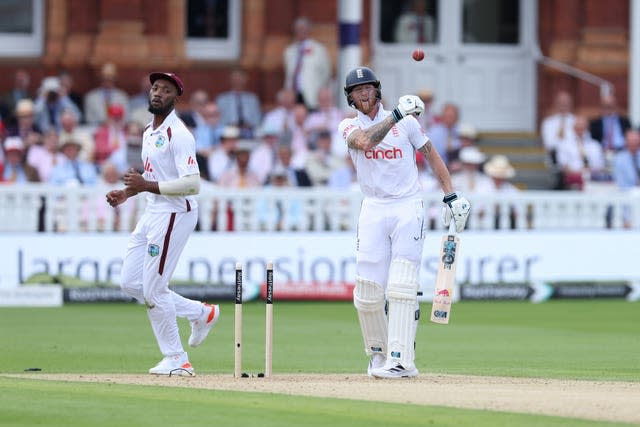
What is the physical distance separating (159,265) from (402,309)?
67.4 inches

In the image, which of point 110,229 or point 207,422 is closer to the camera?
point 207,422

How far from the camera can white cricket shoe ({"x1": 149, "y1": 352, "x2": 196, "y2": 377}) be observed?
11891 mm

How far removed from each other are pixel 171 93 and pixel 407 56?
47.9 ft

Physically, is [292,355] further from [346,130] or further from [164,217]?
[346,130]

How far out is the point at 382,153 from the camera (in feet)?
38.4

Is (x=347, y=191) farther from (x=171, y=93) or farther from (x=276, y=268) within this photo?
(x=171, y=93)

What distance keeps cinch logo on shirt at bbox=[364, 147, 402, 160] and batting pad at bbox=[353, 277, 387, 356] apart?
85 cm

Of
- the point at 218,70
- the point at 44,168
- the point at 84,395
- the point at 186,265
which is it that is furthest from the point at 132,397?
the point at 218,70

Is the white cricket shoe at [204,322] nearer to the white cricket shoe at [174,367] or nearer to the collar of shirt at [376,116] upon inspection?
the white cricket shoe at [174,367]

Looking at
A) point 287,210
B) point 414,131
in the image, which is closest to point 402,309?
point 414,131

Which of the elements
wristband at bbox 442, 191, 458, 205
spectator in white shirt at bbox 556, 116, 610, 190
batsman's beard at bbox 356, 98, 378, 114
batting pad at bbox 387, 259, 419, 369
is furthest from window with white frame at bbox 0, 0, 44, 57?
batting pad at bbox 387, 259, 419, 369

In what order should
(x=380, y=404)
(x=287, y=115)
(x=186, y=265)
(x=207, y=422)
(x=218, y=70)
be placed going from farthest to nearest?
(x=218, y=70), (x=287, y=115), (x=186, y=265), (x=380, y=404), (x=207, y=422)

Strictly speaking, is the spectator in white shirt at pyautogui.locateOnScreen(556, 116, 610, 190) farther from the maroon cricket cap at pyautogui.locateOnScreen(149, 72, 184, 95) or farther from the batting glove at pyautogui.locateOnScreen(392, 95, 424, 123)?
the batting glove at pyautogui.locateOnScreen(392, 95, 424, 123)

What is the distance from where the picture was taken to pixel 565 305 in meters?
19.9
